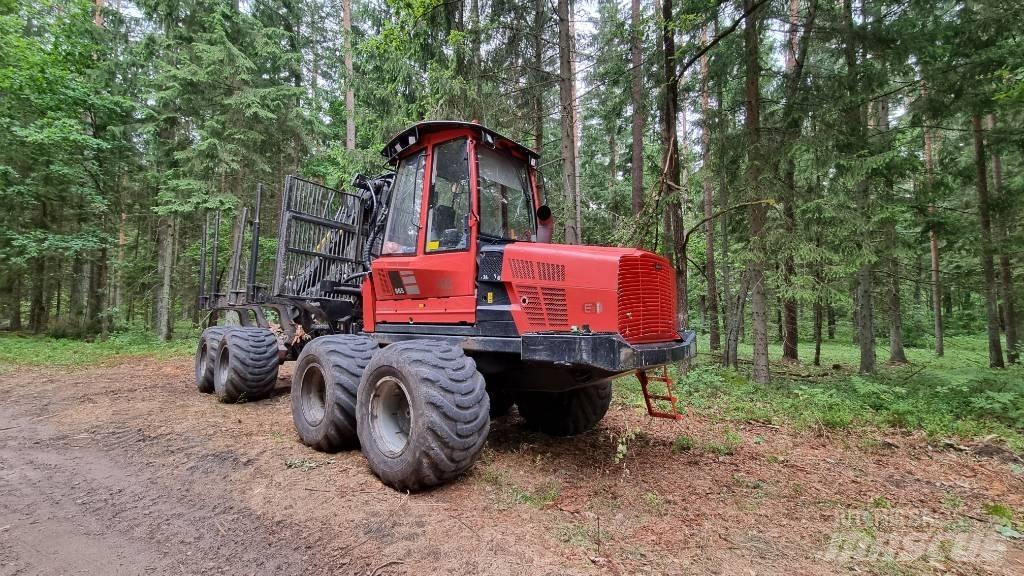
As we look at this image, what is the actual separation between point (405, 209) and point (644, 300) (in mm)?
2407

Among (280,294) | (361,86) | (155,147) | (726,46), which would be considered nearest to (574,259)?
(280,294)

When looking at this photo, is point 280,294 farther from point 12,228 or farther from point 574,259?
point 12,228

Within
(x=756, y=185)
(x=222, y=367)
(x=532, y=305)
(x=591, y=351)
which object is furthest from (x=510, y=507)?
(x=756, y=185)

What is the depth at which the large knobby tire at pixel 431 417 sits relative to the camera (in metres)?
3.18

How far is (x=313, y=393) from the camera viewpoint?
466cm

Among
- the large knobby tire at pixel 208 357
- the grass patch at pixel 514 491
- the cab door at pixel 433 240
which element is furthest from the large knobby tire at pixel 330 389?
the large knobby tire at pixel 208 357

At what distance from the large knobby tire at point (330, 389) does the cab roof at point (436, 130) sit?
1.94 m

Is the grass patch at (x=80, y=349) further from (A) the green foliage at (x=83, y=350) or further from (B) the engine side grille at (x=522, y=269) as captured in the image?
(B) the engine side grille at (x=522, y=269)

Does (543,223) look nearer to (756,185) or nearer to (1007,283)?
(756,185)

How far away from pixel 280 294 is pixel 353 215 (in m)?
1.46

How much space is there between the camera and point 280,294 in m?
6.25

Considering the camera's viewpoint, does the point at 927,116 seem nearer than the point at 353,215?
No

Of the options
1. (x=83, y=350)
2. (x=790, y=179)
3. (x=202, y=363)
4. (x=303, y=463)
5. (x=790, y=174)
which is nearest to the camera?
(x=303, y=463)

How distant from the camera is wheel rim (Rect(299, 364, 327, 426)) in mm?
4531
